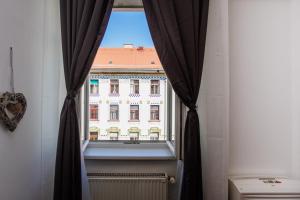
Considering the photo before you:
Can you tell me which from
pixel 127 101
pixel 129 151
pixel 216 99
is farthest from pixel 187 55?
pixel 129 151

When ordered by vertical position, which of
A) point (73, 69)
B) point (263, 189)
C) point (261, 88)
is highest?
point (73, 69)

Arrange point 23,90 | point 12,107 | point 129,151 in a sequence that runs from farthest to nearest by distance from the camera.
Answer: point 129,151
point 23,90
point 12,107

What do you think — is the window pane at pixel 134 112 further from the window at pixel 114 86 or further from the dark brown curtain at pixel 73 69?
the dark brown curtain at pixel 73 69

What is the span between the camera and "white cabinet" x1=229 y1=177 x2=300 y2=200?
1818 mm

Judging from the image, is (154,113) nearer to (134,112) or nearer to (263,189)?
(134,112)

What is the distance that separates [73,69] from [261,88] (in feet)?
5.30

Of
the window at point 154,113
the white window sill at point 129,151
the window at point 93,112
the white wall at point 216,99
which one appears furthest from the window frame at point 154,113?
the white wall at point 216,99

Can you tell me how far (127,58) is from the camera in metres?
2.55

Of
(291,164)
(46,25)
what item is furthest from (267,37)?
(46,25)

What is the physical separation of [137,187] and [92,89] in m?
1.06

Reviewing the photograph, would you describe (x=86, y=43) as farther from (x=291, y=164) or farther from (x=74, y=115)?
(x=291, y=164)

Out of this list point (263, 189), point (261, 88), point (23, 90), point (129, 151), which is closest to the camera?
point (23, 90)

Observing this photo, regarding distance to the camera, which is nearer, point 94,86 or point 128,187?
point 128,187

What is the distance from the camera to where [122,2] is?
A: 2277 millimetres
